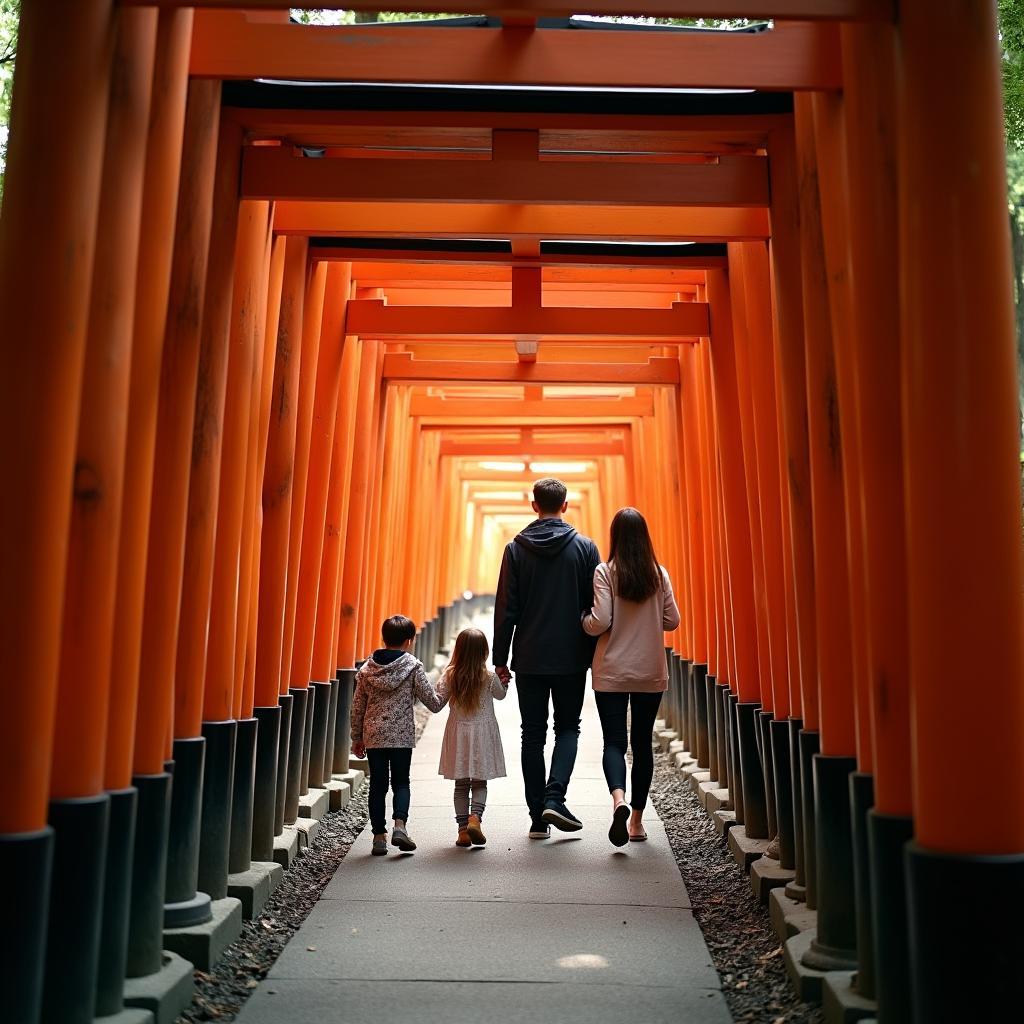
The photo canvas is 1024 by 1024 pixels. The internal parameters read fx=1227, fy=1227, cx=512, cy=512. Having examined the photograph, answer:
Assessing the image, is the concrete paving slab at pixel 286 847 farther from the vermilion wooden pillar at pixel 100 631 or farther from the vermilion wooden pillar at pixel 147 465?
the vermilion wooden pillar at pixel 100 631

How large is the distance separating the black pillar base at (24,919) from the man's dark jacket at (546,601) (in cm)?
355

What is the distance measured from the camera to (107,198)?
346cm

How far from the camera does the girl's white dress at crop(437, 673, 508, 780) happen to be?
641 cm

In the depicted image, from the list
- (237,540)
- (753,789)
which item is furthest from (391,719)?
(753,789)

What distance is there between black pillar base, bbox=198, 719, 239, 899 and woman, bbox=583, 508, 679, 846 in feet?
6.90

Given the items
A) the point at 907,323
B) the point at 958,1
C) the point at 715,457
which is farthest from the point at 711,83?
the point at 715,457

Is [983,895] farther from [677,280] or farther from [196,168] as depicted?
[677,280]

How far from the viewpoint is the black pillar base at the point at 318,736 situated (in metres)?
7.82

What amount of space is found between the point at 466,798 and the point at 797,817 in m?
2.14

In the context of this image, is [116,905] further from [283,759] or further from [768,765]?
[768,765]

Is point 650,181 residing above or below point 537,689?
above

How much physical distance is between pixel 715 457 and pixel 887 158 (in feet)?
15.0

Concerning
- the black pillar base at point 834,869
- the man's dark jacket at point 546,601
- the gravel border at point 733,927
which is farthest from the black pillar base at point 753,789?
the black pillar base at point 834,869

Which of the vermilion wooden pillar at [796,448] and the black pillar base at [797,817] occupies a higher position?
the vermilion wooden pillar at [796,448]
